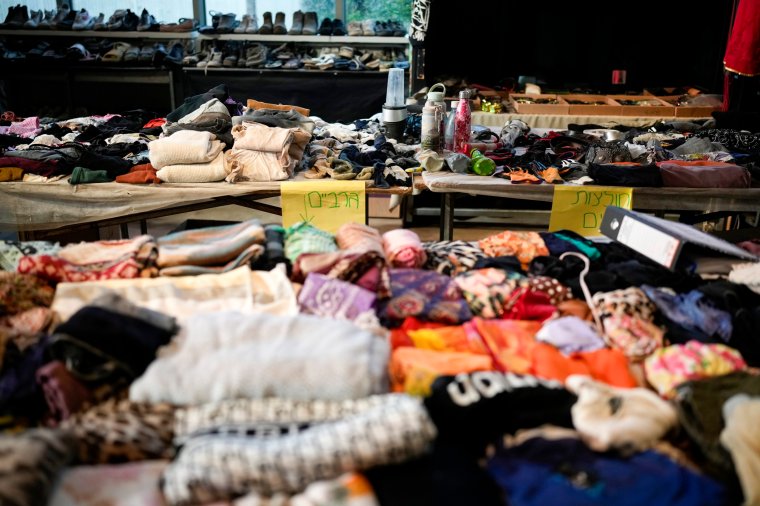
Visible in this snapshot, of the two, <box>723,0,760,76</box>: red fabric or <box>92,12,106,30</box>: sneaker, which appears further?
<box>92,12,106,30</box>: sneaker

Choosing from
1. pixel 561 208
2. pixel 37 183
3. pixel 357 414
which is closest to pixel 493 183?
pixel 561 208

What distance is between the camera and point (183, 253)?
1.72 metres

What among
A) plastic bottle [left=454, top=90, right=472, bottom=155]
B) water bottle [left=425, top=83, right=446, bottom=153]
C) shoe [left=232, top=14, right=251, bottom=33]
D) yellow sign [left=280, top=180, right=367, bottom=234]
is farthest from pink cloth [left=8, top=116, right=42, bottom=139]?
shoe [left=232, top=14, right=251, bottom=33]

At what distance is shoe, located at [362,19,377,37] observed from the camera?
6.80 meters

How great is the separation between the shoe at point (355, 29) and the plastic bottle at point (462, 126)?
4.09 metres

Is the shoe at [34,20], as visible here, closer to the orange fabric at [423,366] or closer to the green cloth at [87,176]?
the green cloth at [87,176]

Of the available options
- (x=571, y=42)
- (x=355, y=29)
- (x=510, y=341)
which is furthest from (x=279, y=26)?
(x=510, y=341)

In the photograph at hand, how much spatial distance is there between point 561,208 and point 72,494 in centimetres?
212

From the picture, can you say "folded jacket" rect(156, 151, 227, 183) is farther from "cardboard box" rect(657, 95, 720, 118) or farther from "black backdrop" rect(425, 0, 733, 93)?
"cardboard box" rect(657, 95, 720, 118)

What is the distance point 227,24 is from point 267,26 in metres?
0.44

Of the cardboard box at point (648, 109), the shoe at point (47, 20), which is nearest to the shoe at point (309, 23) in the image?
the shoe at point (47, 20)

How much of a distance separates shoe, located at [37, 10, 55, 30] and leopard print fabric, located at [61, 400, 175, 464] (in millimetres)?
7257

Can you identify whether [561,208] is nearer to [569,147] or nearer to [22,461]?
[569,147]

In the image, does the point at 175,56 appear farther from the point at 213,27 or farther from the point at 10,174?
the point at 10,174
